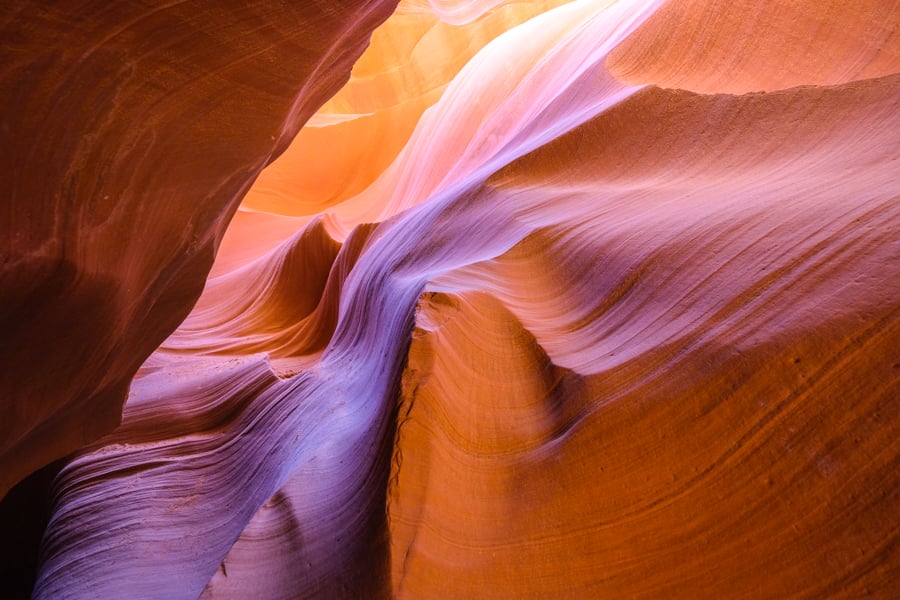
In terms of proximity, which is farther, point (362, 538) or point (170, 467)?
point (170, 467)

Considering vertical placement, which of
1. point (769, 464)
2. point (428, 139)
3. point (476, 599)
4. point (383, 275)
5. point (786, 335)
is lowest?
point (476, 599)

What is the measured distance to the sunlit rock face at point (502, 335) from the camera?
146cm

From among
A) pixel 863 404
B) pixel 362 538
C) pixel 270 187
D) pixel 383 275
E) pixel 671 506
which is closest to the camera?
pixel 863 404

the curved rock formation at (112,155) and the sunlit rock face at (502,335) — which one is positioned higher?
the curved rock formation at (112,155)

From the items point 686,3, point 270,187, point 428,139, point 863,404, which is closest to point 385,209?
point 428,139

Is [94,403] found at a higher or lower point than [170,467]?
higher

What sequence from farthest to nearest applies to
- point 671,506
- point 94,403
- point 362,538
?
point 94,403, point 362,538, point 671,506

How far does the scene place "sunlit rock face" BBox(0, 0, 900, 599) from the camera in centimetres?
146

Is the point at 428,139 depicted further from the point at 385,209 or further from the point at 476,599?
the point at 476,599

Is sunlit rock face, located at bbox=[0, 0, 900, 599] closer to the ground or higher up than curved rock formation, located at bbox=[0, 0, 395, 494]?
closer to the ground

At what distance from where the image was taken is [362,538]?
5.69ft

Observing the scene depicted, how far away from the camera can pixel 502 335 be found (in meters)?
2.20

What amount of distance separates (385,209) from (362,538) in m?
4.95

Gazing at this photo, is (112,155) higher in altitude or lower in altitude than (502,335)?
higher
